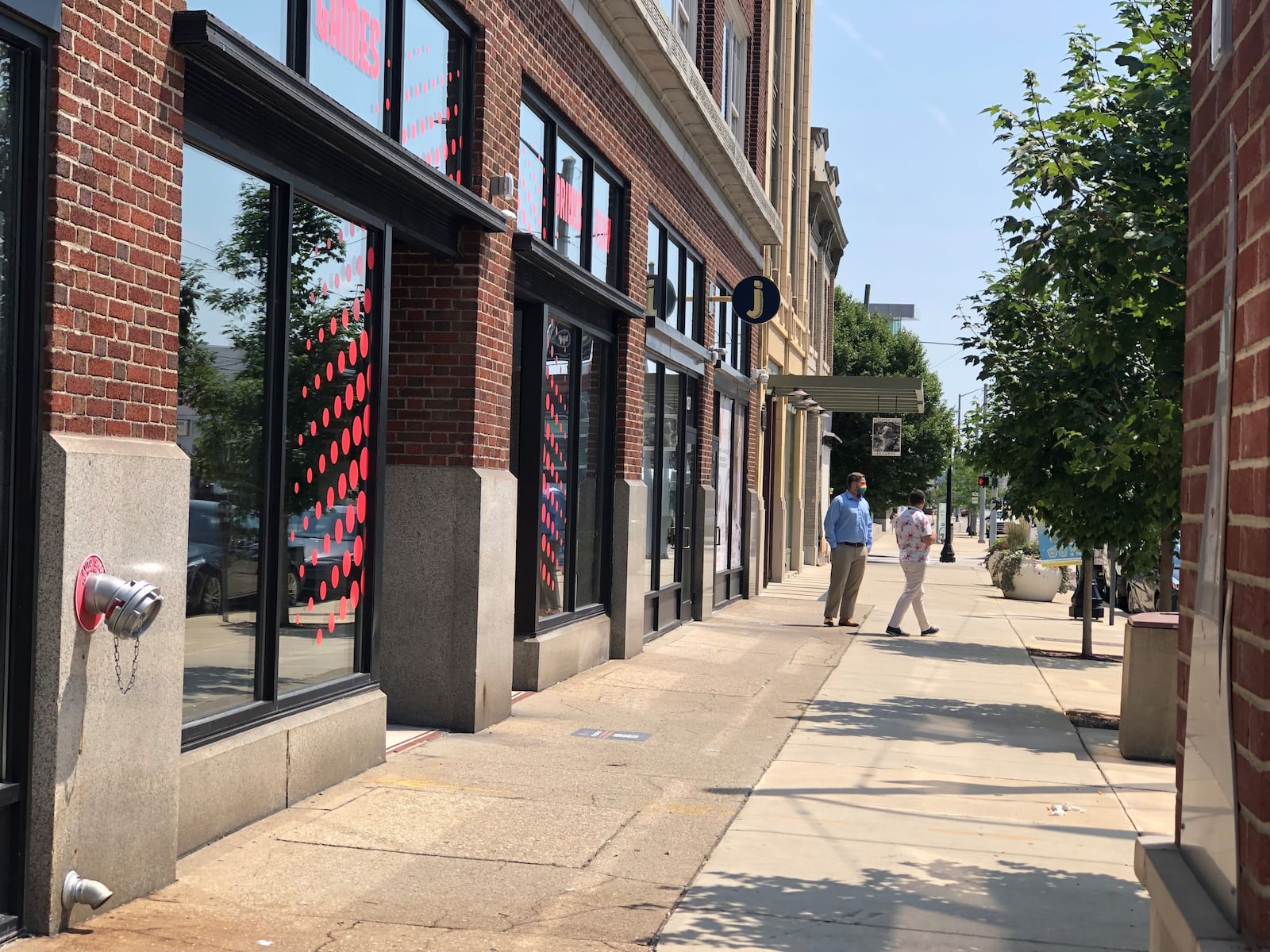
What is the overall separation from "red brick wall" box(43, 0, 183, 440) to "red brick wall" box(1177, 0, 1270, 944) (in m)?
3.69

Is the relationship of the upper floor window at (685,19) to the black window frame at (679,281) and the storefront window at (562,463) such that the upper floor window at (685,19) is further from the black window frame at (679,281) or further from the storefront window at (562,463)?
the storefront window at (562,463)

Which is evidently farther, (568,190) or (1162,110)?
(568,190)

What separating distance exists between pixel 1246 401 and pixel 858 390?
24.3m

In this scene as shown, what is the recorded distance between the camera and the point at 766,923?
524 centimetres

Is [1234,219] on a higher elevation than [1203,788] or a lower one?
higher

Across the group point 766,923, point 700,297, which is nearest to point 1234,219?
point 766,923

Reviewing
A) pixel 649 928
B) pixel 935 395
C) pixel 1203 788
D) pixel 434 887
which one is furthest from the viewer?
pixel 935 395

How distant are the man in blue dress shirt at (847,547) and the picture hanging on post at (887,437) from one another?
20.5 metres

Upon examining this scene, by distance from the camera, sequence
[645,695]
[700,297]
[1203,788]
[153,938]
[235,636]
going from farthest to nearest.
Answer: [700,297] < [645,695] < [235,636] < [153,938] < [1203,788]

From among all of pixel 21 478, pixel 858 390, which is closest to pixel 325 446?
pixel 21 478

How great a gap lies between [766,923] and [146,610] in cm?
256

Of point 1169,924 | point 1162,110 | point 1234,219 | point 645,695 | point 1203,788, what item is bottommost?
point 645,695

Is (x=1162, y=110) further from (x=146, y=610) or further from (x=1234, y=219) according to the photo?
(x=146, y=610)

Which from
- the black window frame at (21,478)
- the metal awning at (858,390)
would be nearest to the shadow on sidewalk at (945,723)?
the black window frame at (21,478)
